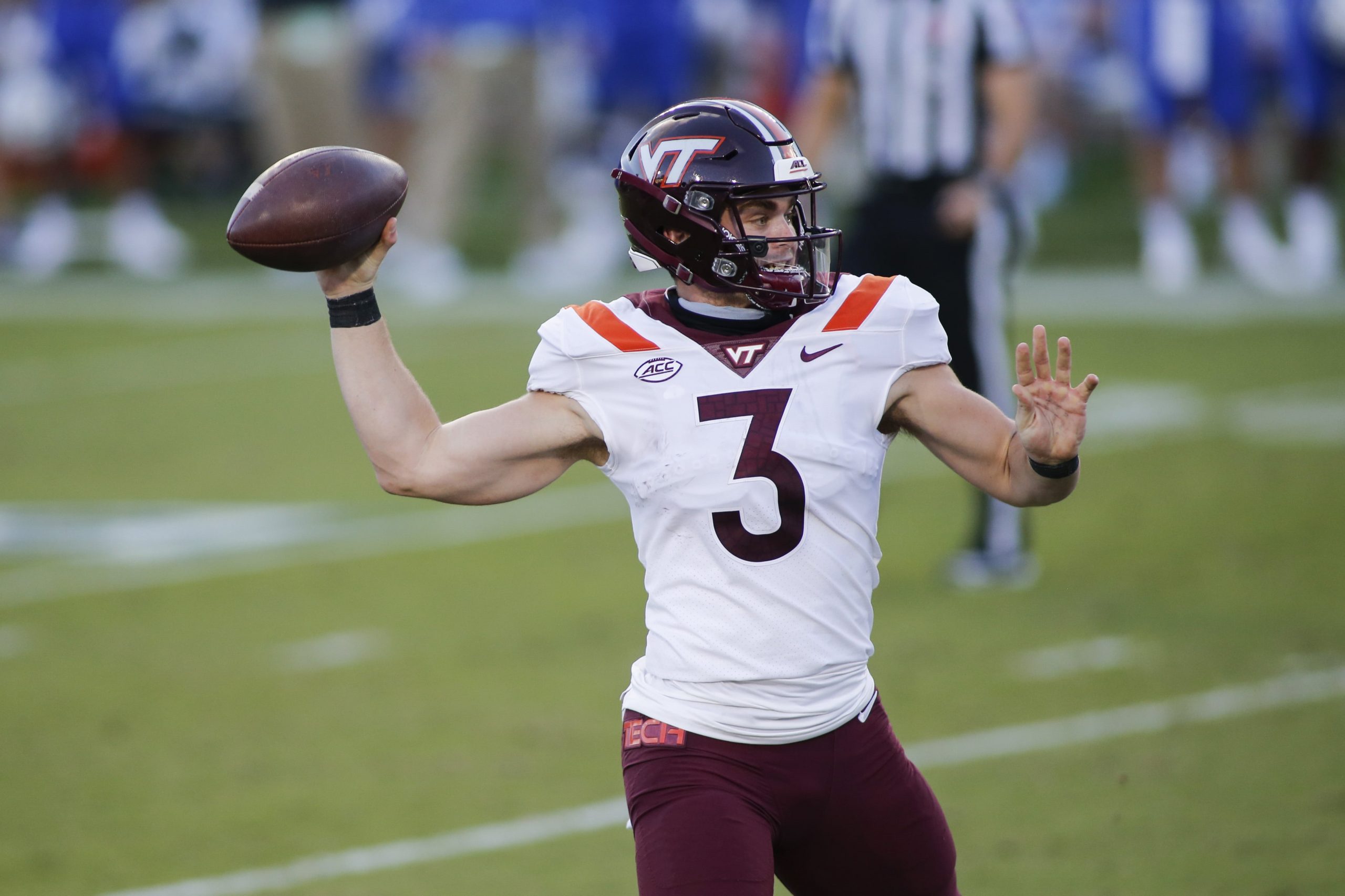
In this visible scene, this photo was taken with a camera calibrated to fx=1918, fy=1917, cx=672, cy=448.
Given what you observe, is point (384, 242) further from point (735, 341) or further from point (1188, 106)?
point (1188, 106)

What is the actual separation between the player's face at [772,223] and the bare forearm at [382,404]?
587 millimetres

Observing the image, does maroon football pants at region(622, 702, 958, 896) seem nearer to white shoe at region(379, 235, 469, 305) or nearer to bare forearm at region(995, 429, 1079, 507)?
bare forearm at region(995, 429, 1079, 507)

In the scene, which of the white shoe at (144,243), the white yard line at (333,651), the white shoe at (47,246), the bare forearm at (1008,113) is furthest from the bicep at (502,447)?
the white shoe at (47,246)

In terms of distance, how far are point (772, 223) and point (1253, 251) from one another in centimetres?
1009

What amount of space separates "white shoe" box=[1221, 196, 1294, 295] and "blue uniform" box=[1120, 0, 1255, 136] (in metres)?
0.52

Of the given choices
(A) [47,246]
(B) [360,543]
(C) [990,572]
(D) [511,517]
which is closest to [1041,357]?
(C) [990,572]

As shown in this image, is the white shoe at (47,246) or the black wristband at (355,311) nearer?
the black wristband at (355,311)

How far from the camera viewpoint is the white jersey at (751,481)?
301cm

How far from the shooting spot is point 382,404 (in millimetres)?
3084

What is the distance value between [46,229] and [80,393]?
526 centimetres

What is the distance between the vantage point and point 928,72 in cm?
667

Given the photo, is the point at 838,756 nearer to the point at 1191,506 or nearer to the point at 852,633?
the point at 852,633

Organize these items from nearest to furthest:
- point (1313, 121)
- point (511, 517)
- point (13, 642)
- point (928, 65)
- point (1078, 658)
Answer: point (1078, 658)
point (13, 642)
point (928, 65)
point (511, 517)
point (1313, 121)

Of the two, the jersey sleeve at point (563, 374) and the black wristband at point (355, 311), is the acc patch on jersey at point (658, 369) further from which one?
the black wristband at point (355, 311)
